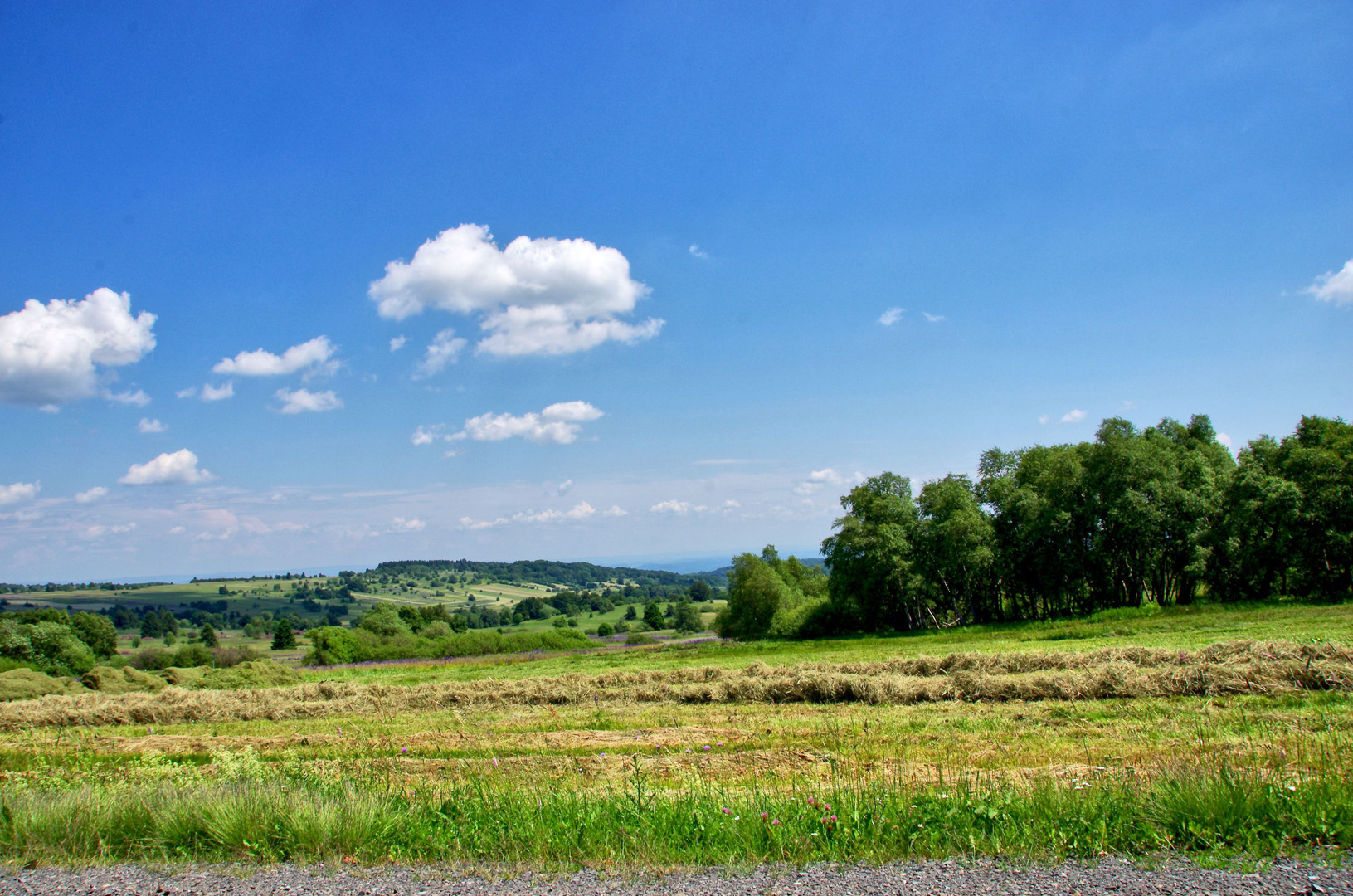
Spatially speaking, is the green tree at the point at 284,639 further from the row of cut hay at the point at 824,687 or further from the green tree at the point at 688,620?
the row of cut hay at the point at 824,687

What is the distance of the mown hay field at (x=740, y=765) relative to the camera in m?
5.91

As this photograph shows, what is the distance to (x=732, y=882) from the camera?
532cm

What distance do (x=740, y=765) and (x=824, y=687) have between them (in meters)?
8.00

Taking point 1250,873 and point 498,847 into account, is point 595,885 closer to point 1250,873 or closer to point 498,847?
point 498,847

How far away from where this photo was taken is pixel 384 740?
48.0 ft

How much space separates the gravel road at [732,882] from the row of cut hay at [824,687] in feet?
35.9

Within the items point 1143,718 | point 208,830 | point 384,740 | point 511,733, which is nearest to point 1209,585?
point 1143,718

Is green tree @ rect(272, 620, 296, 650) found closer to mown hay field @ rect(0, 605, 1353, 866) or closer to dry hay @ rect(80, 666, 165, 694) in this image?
dry hay @ rect(80, 666, 165, 694)

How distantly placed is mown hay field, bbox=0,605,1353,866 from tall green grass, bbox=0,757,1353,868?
0.02m

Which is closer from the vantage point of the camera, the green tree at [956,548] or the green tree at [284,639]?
the green tree at [956,548]

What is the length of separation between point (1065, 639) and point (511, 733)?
80.1ft

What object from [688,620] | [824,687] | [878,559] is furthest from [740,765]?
[688,620]

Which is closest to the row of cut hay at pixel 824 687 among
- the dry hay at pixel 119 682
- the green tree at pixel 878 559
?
the dry hay at pixel 119 682

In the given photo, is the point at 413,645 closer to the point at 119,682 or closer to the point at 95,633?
the point at 95,633
